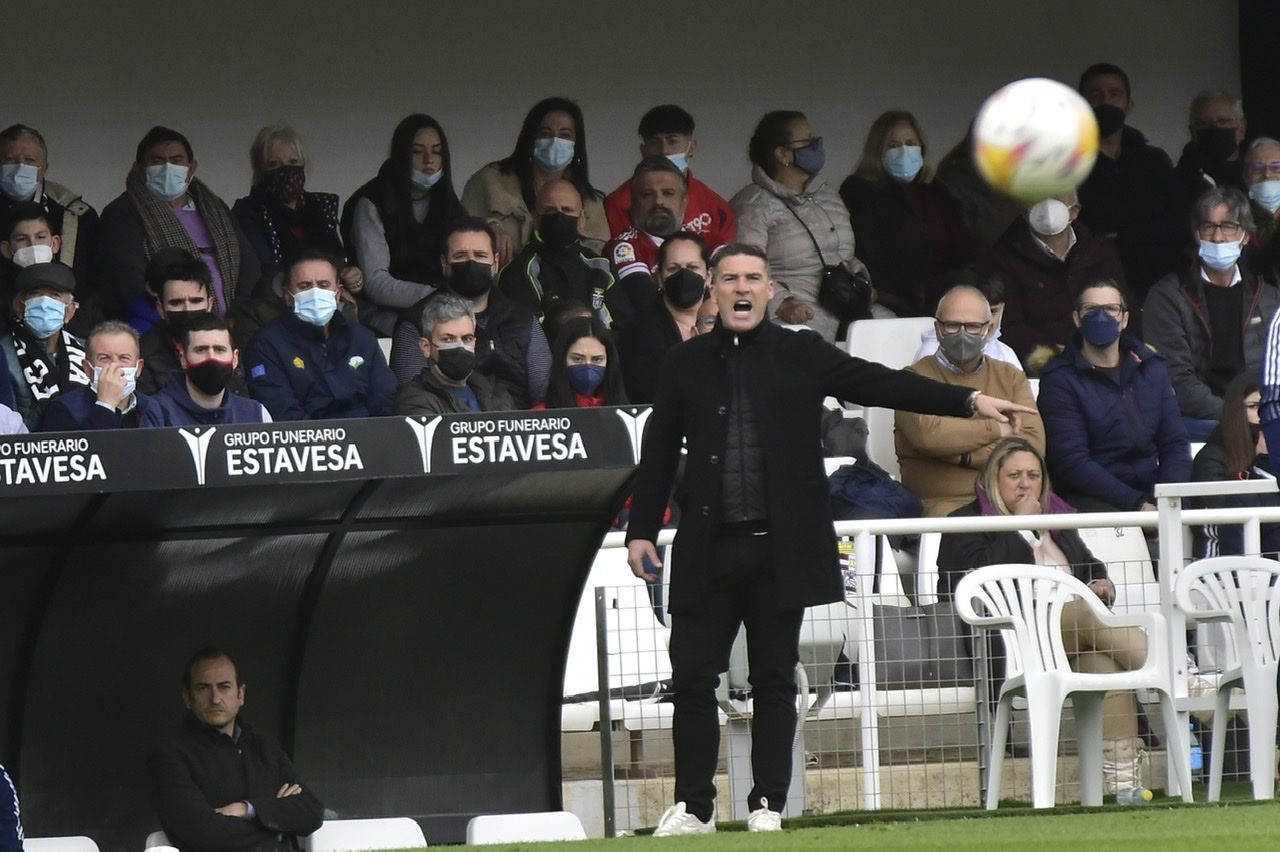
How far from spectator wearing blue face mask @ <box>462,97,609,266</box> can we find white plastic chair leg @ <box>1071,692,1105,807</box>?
4.98 m

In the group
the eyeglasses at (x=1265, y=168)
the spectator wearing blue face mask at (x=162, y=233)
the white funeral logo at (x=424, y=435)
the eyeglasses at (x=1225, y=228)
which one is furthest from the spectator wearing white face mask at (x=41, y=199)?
→ the eyeglasses at (x=1265, y=168)

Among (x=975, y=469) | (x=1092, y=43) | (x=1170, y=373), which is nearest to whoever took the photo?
(x=975, y=469)

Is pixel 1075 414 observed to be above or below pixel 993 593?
above

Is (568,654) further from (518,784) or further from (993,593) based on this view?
(993,593)

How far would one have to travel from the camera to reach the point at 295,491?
29.4 feet

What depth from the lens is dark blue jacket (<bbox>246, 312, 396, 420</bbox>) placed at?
37.5 ft

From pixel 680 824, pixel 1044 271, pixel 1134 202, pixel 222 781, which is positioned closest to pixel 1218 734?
pixel 680 824

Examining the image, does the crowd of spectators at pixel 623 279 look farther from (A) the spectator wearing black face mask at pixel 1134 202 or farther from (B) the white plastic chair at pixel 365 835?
(B) the white plastic chair at pixel 365 835

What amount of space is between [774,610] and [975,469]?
405 cm

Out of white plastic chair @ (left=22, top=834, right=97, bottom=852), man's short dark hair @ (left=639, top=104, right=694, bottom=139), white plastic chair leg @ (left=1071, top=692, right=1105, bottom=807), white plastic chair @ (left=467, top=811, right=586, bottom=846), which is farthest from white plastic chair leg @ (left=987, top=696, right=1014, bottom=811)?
man's short dark hair @ (left=639, top=104, right=694, bottom=139)

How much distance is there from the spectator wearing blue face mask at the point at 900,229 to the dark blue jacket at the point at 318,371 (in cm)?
356

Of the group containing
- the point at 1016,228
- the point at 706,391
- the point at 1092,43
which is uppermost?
the point at 1092,43

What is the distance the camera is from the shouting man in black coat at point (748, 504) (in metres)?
7.68

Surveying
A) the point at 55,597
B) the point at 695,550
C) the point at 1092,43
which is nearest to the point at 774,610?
the point at 695,550
